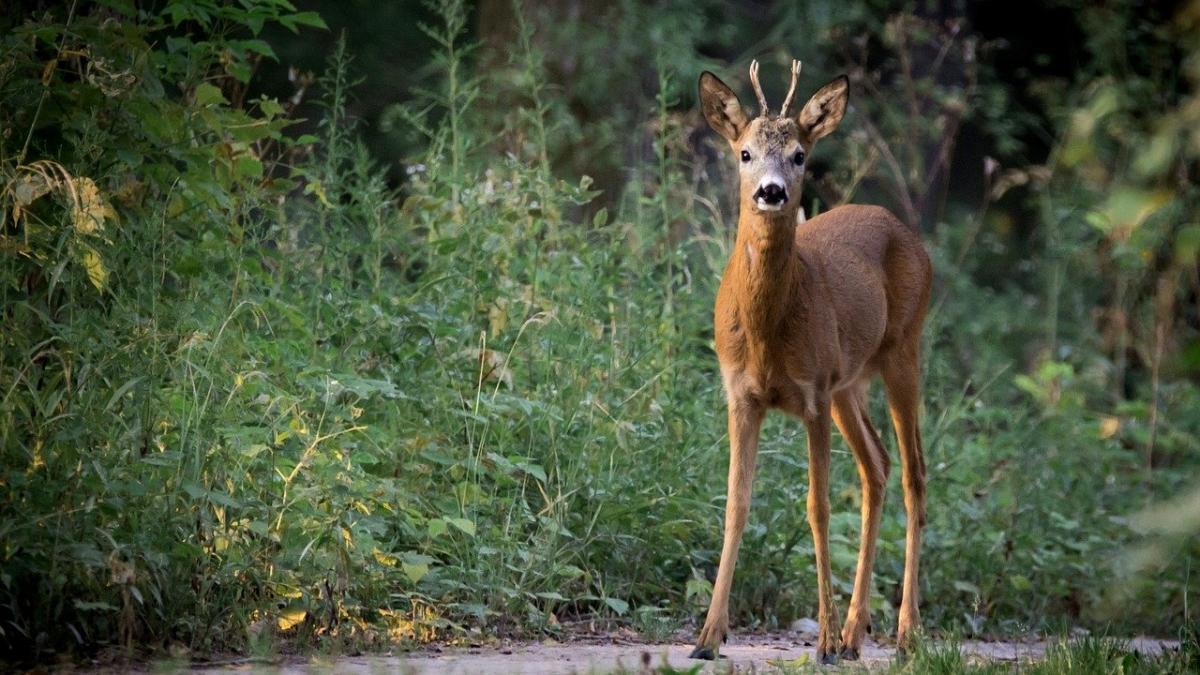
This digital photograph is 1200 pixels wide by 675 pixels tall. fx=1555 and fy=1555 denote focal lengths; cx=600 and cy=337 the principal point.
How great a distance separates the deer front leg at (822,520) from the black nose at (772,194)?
84cm

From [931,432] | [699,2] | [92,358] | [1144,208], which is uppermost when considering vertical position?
[699,2]

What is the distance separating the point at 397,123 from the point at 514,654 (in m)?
9.49

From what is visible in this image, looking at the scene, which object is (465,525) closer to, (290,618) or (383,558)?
(383,558)

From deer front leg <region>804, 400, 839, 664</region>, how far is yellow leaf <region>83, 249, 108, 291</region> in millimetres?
2665

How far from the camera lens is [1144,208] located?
1.97m

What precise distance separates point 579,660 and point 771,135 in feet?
7.02

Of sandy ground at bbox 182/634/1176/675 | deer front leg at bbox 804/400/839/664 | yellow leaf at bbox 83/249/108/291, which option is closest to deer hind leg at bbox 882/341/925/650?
sandy ground at bbox 182/634/1176/675

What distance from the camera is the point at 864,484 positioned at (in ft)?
22.3

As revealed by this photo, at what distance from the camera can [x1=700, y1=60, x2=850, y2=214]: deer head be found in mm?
5828

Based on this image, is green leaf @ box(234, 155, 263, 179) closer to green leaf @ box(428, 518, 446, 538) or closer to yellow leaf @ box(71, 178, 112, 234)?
yellow leaf @ box(71, 178, 112, 234)

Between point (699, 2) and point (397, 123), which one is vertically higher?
point (699, 2)

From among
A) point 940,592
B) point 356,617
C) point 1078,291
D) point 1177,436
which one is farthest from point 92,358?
point 1078,291

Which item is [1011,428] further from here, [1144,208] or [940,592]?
[1144,208]

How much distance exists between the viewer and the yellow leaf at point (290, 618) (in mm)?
5054
